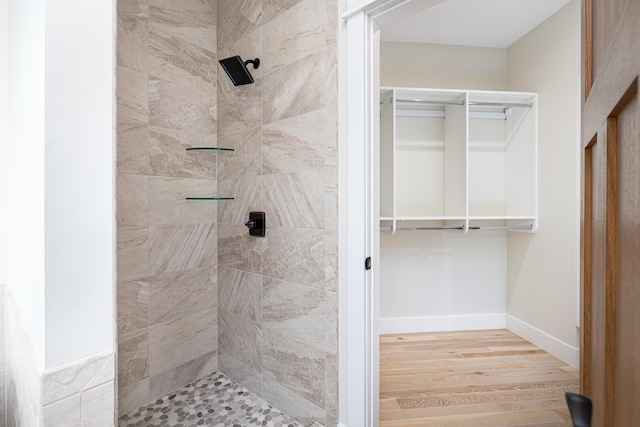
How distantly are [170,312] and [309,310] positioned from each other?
2.97 ft

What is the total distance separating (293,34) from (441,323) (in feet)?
9.02

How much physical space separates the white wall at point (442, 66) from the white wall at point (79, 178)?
8.84 ft

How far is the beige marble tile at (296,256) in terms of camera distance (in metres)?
1.65

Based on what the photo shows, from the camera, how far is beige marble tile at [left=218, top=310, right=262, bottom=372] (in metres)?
1.96

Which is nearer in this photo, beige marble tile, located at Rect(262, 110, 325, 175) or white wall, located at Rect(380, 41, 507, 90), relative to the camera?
beige marble tile, located at Rect(262, 110, 325, 175)

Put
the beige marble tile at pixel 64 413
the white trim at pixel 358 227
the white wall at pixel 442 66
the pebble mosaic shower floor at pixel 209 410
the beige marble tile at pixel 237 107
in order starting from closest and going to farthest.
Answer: the beige marble tile at pixel 64 413 → the white trim at pixel 358 227 → the pebble mosaic shower floor at pixel 209 410 → the beige marble tile at pixel 237 107 → the white wall at pixel 442 66

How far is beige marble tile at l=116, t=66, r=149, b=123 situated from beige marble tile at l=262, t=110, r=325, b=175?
685mm

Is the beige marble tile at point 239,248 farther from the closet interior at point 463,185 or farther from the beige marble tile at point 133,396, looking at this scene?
the closet interior at point 463,185

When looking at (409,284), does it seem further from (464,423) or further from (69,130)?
(69,130)

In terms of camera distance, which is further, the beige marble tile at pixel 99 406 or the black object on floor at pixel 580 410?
the beige marble tile at pixel 99 406

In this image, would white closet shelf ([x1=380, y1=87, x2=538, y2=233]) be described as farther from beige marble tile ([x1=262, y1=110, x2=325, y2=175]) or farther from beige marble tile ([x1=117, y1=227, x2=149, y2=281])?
beige marble tile ([x1=117, y1=227, x2=149, y2=281])

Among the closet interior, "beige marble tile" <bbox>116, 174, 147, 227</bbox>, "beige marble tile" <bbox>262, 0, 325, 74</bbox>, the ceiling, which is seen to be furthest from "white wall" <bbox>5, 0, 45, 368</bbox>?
the closet interior

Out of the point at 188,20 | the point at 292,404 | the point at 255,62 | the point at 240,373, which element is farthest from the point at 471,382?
the point at 188,20

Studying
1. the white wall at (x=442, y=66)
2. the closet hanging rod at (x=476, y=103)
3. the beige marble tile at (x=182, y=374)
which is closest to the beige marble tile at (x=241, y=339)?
the beige marble tile at (x=182, y=374)
